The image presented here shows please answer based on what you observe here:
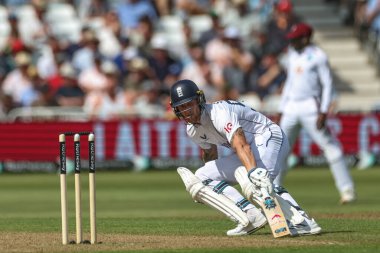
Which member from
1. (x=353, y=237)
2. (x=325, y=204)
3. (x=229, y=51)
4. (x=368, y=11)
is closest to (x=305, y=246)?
(x=353, y=237)

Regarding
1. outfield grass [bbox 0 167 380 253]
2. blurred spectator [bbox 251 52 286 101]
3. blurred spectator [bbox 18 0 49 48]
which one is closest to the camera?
outfield grass [bbox 0 167 380 253]

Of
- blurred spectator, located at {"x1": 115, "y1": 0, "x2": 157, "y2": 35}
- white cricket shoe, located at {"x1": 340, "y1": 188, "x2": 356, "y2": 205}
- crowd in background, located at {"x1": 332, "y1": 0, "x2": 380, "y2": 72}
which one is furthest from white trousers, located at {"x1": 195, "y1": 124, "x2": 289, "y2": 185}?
crowd in background, located at {"x1": 332, "y1": 0, "x2": 380, "y2": 72}

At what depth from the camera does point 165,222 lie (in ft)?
37.0

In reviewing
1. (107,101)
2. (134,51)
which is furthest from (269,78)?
(107,101)

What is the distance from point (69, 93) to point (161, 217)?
27.9 ft

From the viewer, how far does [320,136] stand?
13469 millimetres

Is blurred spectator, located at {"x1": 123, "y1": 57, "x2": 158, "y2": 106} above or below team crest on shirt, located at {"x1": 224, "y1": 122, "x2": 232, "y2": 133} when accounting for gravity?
below

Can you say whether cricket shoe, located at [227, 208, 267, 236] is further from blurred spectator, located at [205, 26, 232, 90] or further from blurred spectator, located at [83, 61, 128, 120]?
blurred spectator, located at [205, 26, 232, 90]

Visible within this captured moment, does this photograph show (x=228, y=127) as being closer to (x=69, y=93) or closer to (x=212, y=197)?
(x=212, y=197)

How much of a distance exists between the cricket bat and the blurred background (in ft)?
30.3

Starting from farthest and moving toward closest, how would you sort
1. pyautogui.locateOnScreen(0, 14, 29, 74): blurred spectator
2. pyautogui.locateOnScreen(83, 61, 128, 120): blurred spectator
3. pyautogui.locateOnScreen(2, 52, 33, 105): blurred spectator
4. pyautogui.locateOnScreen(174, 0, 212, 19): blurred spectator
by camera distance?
pyautogui.locateOnScreen(174, 0, 212, 19): blurred spectator < pyautogui.locateOnScreen(0, 14, 29, 74): blurred spectator < pyautogui.locateOnScreen(2, 52, 33, 105): blurred spectator < pyautogui.locateOnScreen(83, 61, 128, 120): blurred spectator

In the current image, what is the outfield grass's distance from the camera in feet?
28.7

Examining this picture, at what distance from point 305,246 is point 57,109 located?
11.5m

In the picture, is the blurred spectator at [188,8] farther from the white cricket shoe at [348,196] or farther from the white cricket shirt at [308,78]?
the white cricket shoe at [348,196]
